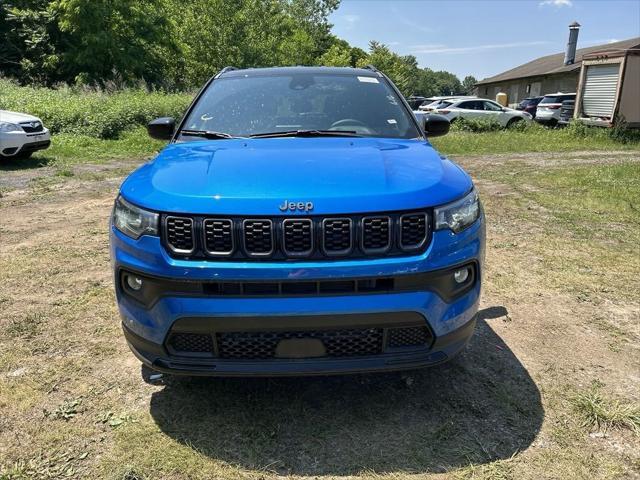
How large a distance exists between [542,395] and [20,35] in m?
33.7

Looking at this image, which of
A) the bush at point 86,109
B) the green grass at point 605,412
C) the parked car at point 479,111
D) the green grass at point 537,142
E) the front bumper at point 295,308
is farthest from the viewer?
the parked car at point 479,111

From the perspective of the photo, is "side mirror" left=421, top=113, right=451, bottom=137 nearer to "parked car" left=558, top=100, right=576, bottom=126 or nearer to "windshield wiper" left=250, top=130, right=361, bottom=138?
"windshield wiper" left=250, top=130, right=361, bottom=138

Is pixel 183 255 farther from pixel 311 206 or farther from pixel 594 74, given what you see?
pixel 594 74

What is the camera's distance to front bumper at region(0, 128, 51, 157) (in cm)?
979

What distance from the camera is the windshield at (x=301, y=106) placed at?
333cm

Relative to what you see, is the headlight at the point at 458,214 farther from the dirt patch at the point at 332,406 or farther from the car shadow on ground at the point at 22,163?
the car shadow on ground at the point at 22,163

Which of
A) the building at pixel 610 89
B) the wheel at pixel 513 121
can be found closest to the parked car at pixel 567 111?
the building at pixel 610 89

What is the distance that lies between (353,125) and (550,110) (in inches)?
889

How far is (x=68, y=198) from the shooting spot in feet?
25.4

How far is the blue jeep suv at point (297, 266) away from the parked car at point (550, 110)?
23.1 metres

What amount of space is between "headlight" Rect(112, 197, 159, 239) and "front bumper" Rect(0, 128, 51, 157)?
9026 millimetres

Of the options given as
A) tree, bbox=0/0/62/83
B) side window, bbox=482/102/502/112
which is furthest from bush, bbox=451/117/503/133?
tree, bbox=0/0/62/83

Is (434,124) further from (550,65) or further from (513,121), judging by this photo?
(550,65)

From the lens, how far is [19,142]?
996 cm
